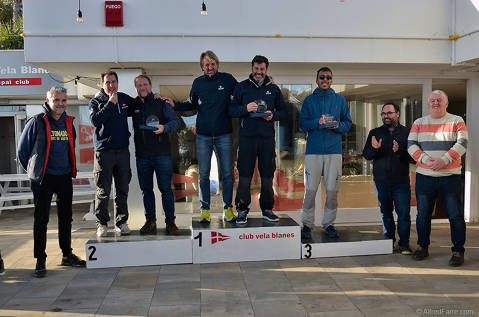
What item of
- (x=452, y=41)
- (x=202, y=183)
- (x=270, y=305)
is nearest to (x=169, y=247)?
(x=202, y=183)

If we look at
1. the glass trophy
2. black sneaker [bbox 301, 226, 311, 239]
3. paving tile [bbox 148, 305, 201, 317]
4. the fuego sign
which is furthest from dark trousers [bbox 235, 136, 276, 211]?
the fuego sign

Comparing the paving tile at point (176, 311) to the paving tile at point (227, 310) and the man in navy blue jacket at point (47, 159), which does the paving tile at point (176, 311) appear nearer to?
the paving tile at point (227, 310)

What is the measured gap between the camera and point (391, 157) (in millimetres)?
4219

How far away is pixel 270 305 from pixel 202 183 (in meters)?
1.60

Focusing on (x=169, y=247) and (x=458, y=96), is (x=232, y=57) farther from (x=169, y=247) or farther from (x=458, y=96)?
(x=458, y=96)

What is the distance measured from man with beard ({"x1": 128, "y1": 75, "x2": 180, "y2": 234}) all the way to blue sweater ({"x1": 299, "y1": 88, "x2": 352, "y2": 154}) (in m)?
1.39

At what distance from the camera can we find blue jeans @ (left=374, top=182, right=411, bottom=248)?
13.8 ft

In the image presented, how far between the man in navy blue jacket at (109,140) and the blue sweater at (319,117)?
1878mm

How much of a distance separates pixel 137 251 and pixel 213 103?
166 centimetres

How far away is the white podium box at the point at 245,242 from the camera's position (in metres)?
4.13

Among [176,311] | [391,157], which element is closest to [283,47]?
[391,157]

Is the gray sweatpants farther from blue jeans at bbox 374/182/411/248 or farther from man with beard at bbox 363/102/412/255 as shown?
blue jeans at bbox 374/182/411/248

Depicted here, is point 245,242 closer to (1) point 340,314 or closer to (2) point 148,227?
(2) point 148,227

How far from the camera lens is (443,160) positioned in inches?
149
